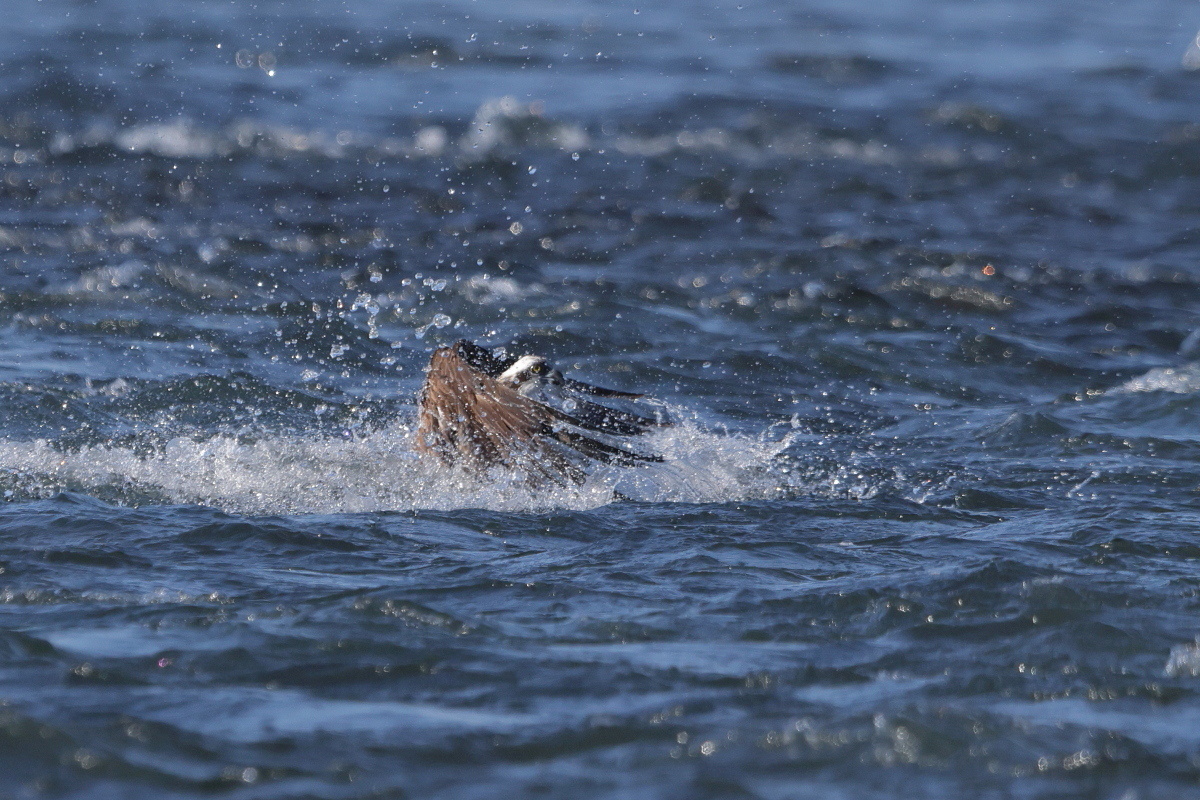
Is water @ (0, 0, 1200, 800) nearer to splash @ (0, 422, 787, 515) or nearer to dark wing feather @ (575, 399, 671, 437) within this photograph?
splash @ (0, 422, 787, 515)

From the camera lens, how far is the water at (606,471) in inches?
145

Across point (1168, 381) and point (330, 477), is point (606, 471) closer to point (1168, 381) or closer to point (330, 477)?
point (330, 477)

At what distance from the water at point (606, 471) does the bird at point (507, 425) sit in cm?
13

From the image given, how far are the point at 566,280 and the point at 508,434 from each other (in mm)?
3771

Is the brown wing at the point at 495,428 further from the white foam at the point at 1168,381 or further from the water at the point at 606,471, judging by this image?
the white foam at the point at 1168,381

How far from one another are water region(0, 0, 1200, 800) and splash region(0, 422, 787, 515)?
3 cm

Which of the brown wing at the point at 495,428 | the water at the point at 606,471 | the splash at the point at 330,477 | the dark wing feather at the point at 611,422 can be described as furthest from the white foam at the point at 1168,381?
the brown wing at the point at 495,428

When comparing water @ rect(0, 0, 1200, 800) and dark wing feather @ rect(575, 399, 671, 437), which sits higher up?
dark wing feather @ rect(575, 399, 671, 437)

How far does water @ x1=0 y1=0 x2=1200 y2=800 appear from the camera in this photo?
145 inches

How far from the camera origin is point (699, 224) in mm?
10828

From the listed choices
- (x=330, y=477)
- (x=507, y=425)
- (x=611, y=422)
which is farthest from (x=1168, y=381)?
(x=330, y=477)

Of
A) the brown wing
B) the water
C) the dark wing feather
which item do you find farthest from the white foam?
the brown wing

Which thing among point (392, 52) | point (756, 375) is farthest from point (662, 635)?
point (392, 52)

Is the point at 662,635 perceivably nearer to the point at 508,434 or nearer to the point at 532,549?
the point at 532,549
